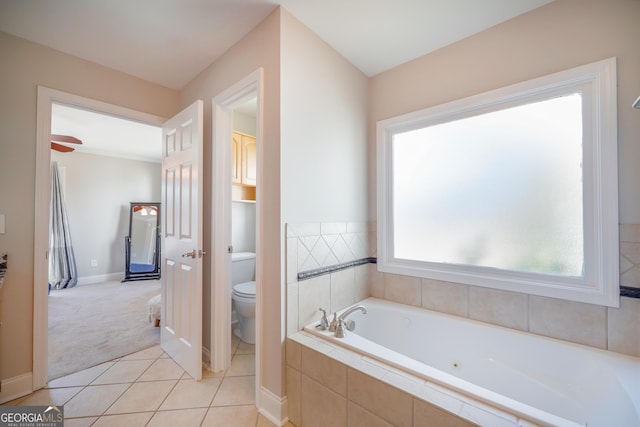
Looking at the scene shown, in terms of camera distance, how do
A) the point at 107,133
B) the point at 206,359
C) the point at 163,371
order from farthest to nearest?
the point at 107,133 → the point at 206,359 → the point at 163,371

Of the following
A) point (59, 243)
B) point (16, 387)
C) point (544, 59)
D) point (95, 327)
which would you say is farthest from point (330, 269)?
point (59, 243)

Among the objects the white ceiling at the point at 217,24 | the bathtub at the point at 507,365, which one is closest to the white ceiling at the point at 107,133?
the white ceiling at the point at 217,24

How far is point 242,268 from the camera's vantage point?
2834 mm

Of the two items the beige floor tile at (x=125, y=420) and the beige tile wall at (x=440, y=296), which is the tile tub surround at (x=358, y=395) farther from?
the beige floor tile at (x=125, y=420)

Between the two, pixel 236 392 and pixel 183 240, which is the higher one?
pixel 183 240

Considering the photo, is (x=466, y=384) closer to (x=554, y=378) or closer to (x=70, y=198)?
(x=554, y=378)

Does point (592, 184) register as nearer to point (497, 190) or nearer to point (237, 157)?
point (497, 190)

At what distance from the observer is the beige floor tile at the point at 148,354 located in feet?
6.86

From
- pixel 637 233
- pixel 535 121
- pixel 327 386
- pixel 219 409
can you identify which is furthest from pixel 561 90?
pixel 219 409

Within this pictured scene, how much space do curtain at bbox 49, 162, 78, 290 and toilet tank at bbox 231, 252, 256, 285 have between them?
11.1 ft

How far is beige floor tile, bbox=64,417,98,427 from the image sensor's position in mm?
1390

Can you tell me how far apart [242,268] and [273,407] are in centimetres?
158

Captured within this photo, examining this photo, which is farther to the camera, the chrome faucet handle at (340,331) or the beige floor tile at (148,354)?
the beige floor tile at (148,354)

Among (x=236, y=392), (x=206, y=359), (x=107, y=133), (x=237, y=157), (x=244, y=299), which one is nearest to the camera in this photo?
(x=236, y=392)
